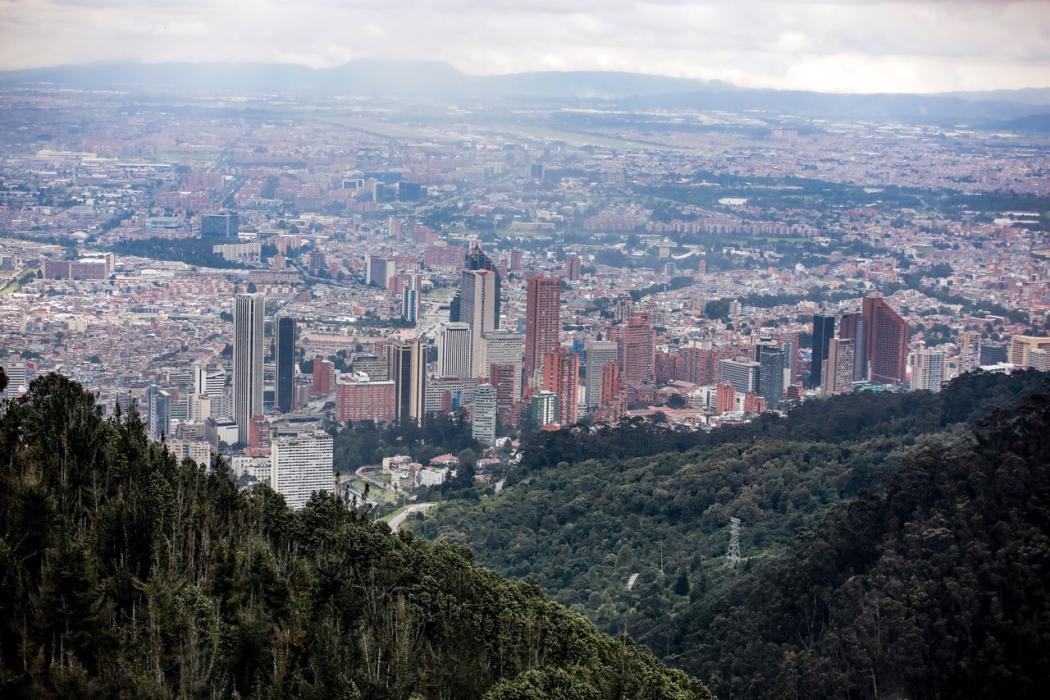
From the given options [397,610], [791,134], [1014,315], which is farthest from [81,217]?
[397,610]

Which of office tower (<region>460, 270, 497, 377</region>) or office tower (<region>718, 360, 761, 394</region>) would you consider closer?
office tower (<region>718, 360, 761, 394</region>)

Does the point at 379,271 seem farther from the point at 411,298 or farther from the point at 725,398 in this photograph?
the point at 725,398

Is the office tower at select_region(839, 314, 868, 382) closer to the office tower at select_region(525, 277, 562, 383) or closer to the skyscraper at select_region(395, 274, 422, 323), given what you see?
the office tower at select_region(525, 277, 562, 383)

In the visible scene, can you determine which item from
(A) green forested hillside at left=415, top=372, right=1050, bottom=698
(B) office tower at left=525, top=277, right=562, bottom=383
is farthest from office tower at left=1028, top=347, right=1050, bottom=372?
(B) office tower at left=525, top=277, right=562, bottom=383

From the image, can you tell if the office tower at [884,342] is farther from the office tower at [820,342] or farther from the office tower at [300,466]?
the office tower at [300,466]

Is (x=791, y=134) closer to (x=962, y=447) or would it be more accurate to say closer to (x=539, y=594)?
(x=962, y=447)

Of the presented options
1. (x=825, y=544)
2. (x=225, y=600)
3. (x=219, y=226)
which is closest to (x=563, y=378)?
(x=219, y=226)

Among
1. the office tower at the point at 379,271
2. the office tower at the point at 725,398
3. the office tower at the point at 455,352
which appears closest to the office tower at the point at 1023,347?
the office tower at the point at 725,398
